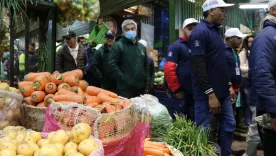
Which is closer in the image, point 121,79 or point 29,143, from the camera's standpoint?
point 29,143

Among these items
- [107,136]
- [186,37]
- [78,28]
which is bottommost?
[107,136]

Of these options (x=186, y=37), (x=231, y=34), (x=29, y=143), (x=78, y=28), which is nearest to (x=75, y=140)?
(x=29, y=143)

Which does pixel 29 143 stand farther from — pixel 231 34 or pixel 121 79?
pixel 231 34

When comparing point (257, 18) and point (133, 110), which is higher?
point (257, 18)

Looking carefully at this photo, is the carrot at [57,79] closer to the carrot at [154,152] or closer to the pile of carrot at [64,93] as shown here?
the pile of carrot at [64,93]

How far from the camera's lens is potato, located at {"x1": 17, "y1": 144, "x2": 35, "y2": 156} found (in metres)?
1.93

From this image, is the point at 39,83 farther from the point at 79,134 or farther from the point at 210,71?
the point at 210,71

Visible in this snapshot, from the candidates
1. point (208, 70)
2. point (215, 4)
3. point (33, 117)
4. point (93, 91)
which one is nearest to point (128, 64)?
point (208, 70)

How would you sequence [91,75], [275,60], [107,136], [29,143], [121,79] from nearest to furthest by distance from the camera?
[29,143]
[107,136]
[275,60]
[121,79]
[91,75]

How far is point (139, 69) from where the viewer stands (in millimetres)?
5211

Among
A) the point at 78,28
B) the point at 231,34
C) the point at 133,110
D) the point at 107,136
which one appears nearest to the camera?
the point at 107,136

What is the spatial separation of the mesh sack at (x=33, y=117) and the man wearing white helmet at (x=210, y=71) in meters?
1.91

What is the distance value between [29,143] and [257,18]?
10160mm

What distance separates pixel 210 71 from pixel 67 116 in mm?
2062
